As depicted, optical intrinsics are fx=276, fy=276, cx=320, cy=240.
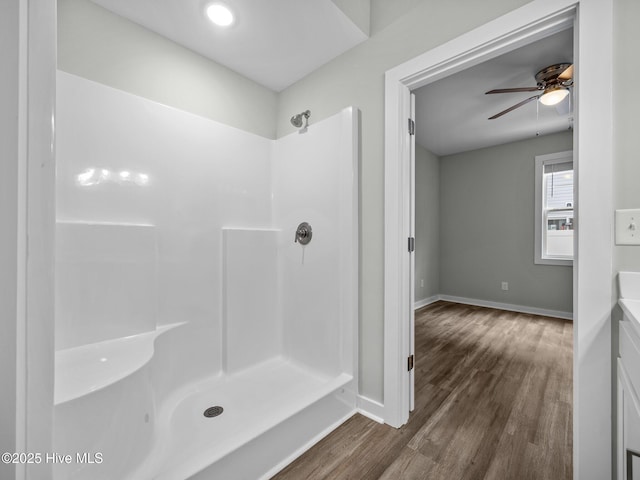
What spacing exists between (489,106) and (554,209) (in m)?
1.93

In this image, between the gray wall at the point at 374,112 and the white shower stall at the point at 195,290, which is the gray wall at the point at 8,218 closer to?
the white shower stall at the point at 195,290

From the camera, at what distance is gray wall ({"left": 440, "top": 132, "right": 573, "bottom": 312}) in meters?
3.90

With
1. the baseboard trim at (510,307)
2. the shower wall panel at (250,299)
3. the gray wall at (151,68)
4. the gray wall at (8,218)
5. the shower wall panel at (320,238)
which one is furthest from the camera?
the baseboard trim at (510,307)

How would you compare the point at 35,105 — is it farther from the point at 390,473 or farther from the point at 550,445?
the point at 550,445

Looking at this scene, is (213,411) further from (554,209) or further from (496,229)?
(554,209)

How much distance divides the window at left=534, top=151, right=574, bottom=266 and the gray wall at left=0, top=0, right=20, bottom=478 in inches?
197

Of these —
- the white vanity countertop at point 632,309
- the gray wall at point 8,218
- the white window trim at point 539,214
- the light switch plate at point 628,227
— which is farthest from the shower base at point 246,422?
the white window trim at point 539,214

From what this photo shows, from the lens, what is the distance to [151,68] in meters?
1.65

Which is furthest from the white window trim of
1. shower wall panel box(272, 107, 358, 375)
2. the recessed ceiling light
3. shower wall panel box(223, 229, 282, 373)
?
the recessed ceiling light

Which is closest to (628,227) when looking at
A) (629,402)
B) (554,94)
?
(629,402)

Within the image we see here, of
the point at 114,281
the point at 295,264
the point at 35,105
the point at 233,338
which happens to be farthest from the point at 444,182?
the point at 35,105

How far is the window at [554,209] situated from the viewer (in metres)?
3.80

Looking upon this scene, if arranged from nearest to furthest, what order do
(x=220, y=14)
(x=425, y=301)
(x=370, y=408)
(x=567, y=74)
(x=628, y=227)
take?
(x=628, y=227) < (x=220, y=14) < (x=370, y=408) < (x=567, y=74) < (x=425, y=301)

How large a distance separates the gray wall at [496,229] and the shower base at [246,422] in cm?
368
